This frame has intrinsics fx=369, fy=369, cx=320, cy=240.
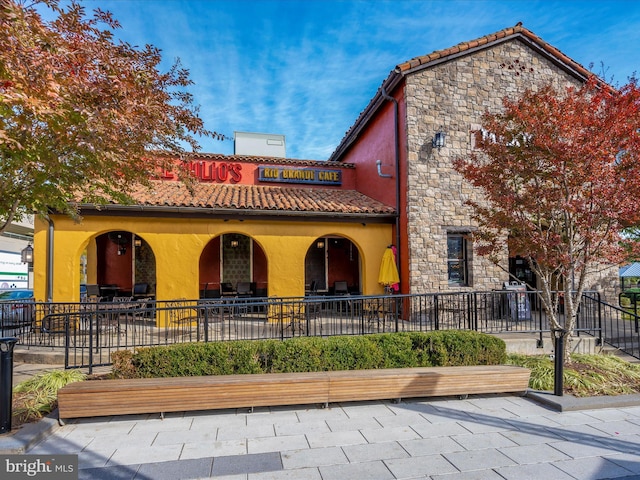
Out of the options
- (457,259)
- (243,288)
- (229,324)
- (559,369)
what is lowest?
(559,369)

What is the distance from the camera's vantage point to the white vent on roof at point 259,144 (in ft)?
61.9

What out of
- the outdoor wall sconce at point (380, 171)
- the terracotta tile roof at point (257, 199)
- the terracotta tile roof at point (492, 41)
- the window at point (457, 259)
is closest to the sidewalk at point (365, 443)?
the window at point (457, 259)

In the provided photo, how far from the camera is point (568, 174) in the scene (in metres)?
6.09

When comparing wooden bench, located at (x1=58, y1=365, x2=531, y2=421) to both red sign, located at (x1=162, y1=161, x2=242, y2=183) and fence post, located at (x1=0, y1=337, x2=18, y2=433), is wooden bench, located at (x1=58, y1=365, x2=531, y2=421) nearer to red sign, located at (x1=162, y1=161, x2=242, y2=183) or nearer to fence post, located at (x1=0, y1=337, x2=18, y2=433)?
fence post, located at (x1=0, y1=337, x2=18, y2=433)

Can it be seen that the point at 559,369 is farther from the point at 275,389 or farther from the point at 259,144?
the point at 259,144

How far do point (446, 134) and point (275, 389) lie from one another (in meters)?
9.01

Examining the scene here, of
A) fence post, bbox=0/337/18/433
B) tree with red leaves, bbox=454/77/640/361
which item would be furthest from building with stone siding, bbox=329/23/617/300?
fence post, bbox=0/337/18/433

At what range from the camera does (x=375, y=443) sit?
13.2ft

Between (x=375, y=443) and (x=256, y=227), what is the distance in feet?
25.3

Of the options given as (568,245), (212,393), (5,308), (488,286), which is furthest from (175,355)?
(488,286)

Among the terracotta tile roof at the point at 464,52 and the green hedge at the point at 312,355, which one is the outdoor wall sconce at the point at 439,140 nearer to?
the terracotta tile roof at the point at 464,52

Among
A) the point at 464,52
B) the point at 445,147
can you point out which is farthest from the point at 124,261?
the point at 464,52

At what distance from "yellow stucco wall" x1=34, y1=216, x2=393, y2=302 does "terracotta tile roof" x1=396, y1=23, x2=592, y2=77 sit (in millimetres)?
4775

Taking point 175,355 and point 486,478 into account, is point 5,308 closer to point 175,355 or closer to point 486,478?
point 175,355
